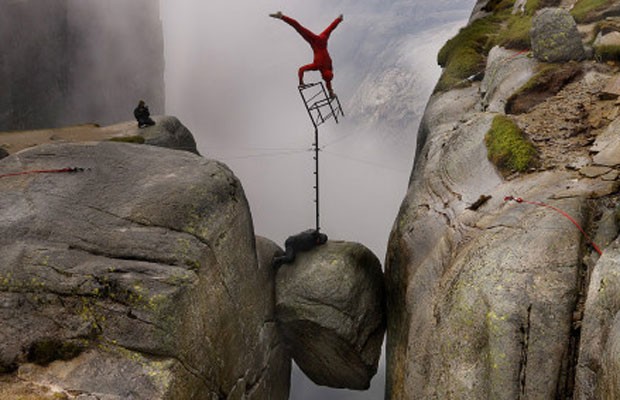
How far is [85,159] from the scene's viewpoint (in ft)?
56.6

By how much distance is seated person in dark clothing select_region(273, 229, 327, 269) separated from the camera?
20.4m

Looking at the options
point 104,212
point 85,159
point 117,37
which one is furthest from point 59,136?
point 117,37

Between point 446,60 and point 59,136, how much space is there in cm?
3111

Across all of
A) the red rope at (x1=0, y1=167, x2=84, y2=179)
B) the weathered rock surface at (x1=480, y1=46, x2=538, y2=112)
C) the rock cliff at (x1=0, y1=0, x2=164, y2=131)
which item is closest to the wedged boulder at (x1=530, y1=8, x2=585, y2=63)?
the weathered rock surface at (x1=480, y1=46, x2=538, y2=112)

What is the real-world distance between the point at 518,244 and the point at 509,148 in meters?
5.62

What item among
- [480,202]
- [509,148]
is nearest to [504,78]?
[509,148]

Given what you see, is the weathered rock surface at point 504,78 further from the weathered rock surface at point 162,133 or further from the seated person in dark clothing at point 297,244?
the weathered rock surface at point 162,133

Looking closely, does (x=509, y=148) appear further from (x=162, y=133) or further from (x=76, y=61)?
(x=76, y=61)

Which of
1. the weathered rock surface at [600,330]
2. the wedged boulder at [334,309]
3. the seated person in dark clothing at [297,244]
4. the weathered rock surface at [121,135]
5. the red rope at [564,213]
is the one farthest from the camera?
the weathered rock surface at [121,135]

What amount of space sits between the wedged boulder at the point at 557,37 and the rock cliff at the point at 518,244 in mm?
61

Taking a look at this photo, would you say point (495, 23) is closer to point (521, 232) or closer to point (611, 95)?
point (611, 95)

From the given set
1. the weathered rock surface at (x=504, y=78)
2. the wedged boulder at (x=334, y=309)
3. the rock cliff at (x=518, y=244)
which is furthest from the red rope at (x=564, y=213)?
the weathered rock surface at (x=504, y=78)

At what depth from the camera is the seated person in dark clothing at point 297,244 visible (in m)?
20.4

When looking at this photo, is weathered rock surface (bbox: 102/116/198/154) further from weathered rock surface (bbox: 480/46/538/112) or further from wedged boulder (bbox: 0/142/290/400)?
weathered rock surface (bbox: 480/46/538/112)
